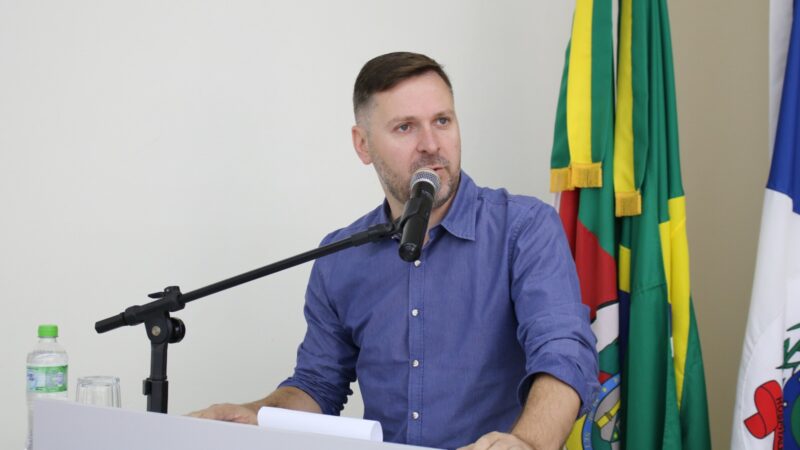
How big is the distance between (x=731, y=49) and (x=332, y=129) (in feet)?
4.16

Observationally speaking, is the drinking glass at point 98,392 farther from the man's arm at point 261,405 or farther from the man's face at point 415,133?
the man's face at point 415,133

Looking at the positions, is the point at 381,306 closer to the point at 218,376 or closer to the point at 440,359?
the point at 440,359

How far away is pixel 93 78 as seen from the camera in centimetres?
237

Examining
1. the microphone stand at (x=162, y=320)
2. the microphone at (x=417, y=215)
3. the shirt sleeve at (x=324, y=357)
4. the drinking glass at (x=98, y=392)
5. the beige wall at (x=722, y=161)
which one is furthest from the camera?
the beige wall at (x=722, y=161)

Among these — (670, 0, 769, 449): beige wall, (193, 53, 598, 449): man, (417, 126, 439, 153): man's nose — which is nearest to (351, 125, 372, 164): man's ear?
(193, 53, 598, 449): man

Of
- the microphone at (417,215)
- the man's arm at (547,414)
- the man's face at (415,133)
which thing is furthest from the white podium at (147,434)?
the man's face at (415,133)

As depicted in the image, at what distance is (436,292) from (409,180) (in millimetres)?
254

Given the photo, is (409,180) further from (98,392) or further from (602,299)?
(98,392)

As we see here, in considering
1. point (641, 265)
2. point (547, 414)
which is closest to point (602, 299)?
point (641, 265)

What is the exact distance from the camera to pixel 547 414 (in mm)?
1442

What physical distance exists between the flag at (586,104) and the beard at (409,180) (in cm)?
47

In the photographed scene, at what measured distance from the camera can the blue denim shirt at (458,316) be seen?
5.96 ft

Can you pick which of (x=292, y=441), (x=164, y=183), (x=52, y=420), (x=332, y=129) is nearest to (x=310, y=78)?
(x=332, y=129)

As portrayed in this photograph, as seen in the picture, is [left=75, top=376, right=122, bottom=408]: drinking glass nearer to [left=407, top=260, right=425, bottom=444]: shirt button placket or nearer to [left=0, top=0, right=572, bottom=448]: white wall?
[left=0, top=0, right=572, bottom=448]: white wall
